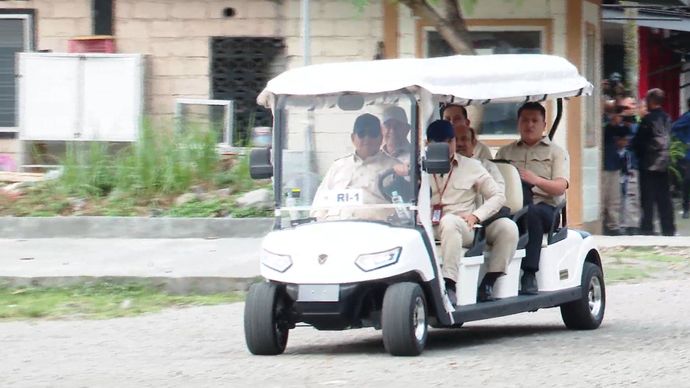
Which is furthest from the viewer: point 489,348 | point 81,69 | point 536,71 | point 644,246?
point 81,69

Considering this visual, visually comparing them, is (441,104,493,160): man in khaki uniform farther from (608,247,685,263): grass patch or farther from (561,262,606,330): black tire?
(608,247,685,263): grass patch

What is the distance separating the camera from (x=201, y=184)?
56.2 feet

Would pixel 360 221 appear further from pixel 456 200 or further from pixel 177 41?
pixel 177 41

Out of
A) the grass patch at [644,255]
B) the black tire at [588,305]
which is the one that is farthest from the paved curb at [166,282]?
the grass patch at [644,255]

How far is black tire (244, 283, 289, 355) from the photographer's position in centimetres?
930

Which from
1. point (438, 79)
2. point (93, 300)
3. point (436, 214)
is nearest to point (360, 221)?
point (436, 214)

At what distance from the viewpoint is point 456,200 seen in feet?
32.9

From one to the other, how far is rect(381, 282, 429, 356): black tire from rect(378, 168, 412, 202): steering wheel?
2.16 feet

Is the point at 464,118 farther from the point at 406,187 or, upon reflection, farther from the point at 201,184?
the point at 201,184

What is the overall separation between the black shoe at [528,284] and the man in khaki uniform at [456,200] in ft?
2.68

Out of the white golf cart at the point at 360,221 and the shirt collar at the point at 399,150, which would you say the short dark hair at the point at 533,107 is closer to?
the white golf cart at the point at 360,221

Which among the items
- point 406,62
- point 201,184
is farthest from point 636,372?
point 201,184

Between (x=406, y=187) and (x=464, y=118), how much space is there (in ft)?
4.09

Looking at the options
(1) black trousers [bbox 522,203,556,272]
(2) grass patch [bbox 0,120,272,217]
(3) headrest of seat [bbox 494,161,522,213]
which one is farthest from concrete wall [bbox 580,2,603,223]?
(3) headrest of seat [bbox 494,161,522,213]
